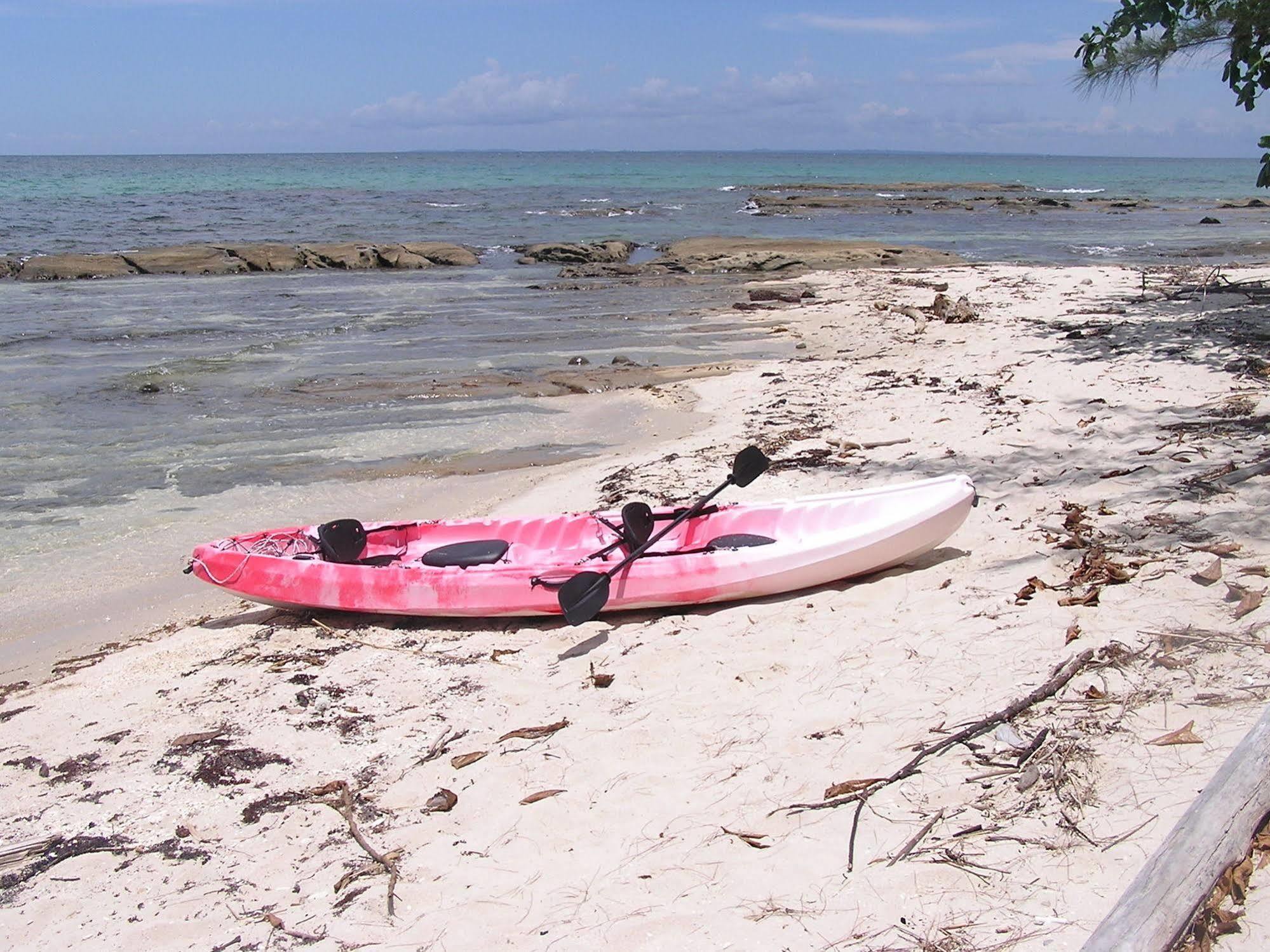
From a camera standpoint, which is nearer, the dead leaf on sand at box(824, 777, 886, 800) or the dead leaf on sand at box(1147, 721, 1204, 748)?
the dead leaf on sand at box(1147, 721, 1204, 748)

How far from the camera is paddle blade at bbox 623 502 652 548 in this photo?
18.8 feet

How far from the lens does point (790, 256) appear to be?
22172 mm

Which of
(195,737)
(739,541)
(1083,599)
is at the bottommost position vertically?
(195,737)

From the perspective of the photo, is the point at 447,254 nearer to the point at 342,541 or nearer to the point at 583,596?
the point at 342,541

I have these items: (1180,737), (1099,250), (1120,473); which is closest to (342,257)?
(1099,250)

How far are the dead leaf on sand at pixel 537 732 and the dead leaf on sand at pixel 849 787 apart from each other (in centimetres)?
135

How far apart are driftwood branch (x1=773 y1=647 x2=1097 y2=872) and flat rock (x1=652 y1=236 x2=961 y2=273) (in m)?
18.0

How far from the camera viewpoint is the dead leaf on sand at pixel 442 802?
388 centimetres

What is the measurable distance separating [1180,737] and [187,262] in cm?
2401

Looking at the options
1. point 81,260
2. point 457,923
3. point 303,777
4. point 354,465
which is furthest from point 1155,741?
point 81,260

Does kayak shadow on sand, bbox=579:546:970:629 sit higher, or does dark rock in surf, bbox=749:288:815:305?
dark rock in surf, bbox=749:288:815:305

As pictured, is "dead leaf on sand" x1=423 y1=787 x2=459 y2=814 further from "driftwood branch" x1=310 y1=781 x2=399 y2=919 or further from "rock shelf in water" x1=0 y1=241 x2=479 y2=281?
"rock shelf in water" x1=0 y1=241 x2=479 y2=281

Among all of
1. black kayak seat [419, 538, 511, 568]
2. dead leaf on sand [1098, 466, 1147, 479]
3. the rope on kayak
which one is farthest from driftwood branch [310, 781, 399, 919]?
dead leaf on sand [1098, 466, 1147, 479]

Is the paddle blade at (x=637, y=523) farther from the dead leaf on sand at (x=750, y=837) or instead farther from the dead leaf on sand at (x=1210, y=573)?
the dead leaf on sand at (x=1210, y=573)
